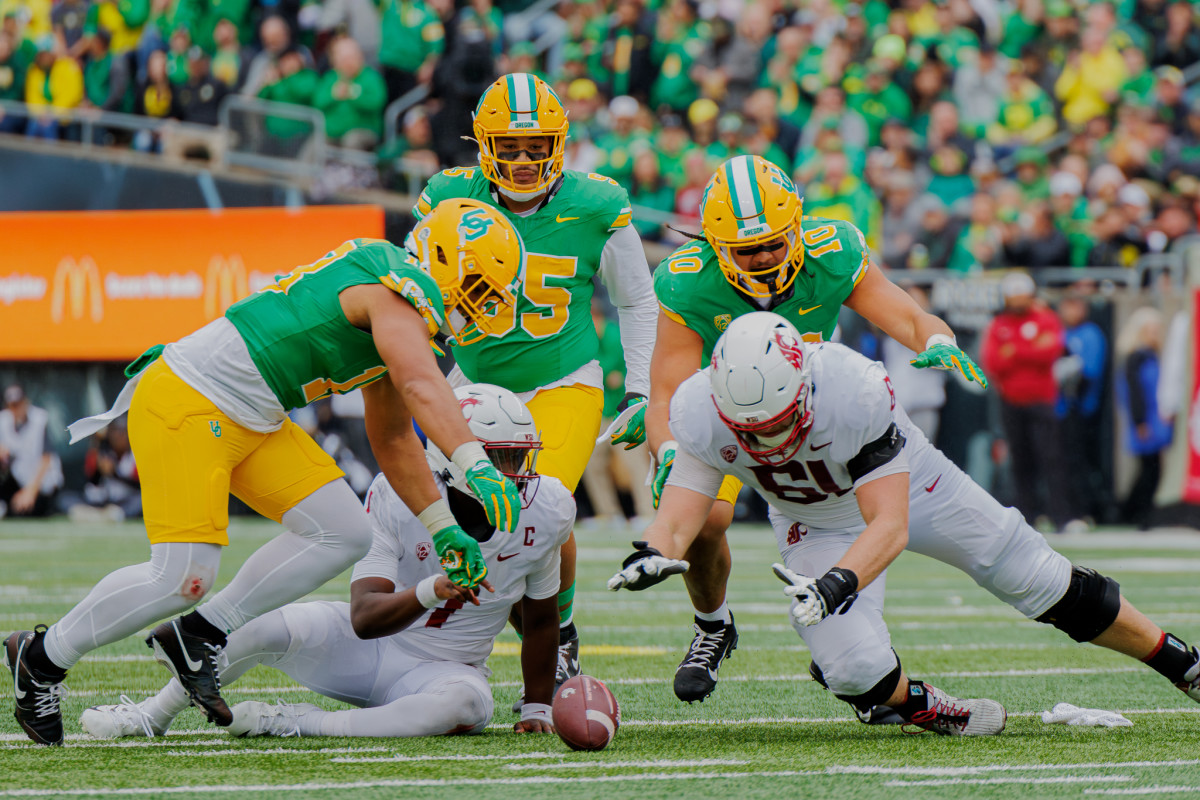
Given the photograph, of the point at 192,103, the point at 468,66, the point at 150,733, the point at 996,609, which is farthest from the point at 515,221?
the point at 192,103

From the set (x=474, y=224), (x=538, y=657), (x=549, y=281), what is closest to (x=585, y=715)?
(x=538, y=657)

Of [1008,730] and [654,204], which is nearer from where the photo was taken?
[1008,730]

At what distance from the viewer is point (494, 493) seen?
4.07 metres

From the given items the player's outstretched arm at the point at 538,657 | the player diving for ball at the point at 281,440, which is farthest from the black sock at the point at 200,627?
the player's outstretched arm at the point at 538,657

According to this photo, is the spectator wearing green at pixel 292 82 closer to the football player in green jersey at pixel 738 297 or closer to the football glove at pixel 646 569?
the football player in green jersey at pixel 738 297

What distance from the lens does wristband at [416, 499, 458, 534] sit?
4277 mm

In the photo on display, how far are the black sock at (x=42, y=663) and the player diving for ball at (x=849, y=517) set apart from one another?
5.16 ft

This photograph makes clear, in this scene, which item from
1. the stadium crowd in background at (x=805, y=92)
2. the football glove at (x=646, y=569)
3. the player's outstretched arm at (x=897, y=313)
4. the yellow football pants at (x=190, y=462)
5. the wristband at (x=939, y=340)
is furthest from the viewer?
the stadium crowd in background at (x=805, y=92)

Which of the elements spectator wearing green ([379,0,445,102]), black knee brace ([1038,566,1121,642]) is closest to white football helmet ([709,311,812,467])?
black knee brace ([1038,566,1121,642])

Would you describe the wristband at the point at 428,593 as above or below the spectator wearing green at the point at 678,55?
below

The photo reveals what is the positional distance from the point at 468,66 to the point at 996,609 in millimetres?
→ 7430

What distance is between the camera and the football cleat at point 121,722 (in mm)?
4371

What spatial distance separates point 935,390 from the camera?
40.6ft

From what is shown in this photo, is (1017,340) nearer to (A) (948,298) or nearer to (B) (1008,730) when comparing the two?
(A) (948,298)
